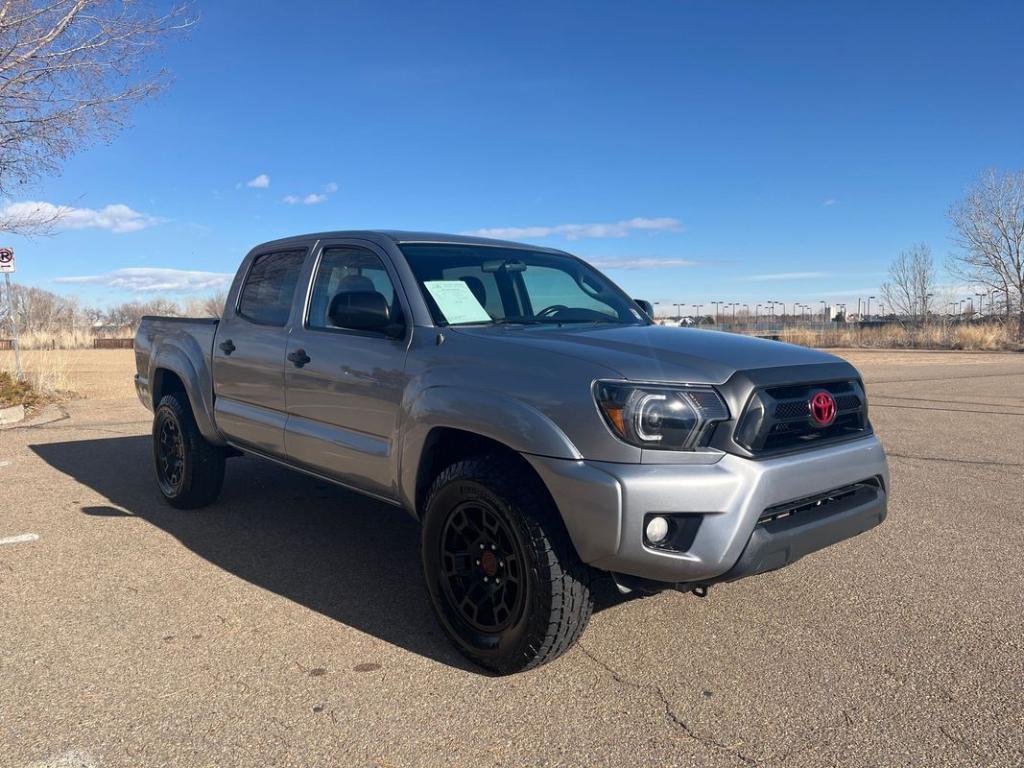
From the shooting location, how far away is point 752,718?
A: 2.86 m

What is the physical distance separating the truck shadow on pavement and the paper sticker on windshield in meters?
1.47

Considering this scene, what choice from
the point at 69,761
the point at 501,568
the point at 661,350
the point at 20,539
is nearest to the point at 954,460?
the point at 661,350

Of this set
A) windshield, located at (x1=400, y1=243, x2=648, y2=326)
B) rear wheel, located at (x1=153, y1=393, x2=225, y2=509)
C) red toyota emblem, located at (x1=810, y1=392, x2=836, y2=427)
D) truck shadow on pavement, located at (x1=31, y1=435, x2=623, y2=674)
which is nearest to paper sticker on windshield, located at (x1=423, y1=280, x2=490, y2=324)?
windshield, located at (x1=400, y1=243, x2=648, y2=326)

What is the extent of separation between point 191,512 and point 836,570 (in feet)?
14.4

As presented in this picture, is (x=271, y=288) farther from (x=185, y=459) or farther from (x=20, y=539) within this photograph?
(x=20, y=539)

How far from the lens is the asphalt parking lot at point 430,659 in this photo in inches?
107

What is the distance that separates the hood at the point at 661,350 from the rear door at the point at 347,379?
1.64 ft

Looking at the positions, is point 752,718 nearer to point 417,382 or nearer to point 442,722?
point 442,722

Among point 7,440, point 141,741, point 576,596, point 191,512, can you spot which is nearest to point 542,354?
point 576,596

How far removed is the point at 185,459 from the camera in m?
5.60

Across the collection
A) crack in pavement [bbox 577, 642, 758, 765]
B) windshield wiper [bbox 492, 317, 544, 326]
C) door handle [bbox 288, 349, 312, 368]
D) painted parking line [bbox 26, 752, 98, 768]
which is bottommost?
crack in pavement [bbox 577, 642, 758, 765]

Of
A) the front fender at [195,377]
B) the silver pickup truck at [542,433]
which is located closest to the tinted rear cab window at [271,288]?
the silver pickup truck at [542,433]

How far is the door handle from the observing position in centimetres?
441

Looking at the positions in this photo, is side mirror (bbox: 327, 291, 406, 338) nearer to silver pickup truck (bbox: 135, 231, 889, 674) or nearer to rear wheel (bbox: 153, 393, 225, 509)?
silver pickup truck (bbox: 135, 231, 889, 674)
